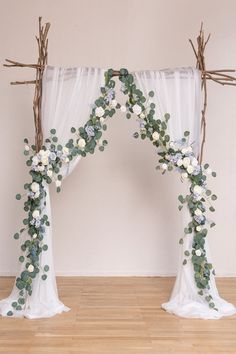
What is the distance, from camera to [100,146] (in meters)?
3.51

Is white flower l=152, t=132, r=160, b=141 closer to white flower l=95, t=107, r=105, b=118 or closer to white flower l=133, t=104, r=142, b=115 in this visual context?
white flower l=133, t=104, r=142, b=115

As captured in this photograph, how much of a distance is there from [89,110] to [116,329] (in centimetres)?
153

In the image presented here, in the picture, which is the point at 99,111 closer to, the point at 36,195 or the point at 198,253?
the point at 36,195

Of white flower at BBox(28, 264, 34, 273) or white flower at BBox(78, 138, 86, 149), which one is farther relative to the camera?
white flower at BBox(78, 138, 86, 149)

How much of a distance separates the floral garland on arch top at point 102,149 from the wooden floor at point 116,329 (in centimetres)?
32

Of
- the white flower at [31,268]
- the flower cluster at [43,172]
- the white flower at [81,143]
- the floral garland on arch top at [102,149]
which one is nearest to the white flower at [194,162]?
the floral garland on arch top at [102,149]

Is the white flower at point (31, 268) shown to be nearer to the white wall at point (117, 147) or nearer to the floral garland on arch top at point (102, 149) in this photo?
the floral garland on arch top at point (102, 149)

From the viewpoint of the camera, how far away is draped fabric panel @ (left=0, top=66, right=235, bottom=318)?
136 inches

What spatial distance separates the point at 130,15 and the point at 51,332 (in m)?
3.07

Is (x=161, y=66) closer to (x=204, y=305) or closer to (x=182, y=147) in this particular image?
(x=182, y=147)

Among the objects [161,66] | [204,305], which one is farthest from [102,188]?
[204,305]

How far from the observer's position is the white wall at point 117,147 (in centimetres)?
461

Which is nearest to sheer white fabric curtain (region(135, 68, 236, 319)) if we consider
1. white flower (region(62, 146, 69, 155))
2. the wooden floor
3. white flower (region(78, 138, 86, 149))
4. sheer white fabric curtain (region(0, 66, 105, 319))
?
the wooden floor

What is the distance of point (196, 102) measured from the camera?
3562mm
